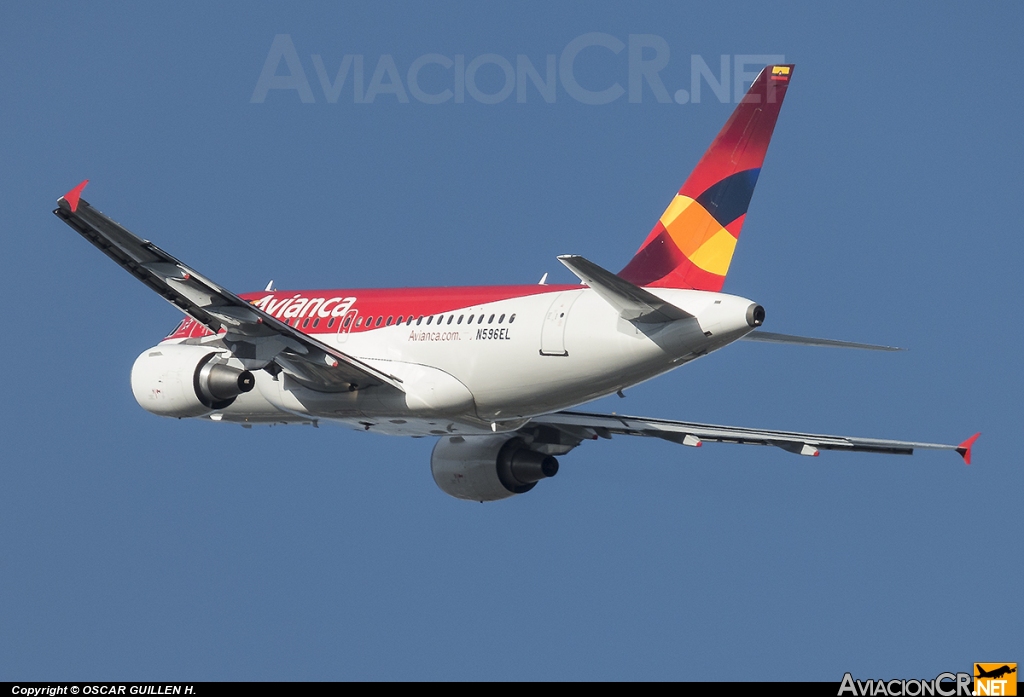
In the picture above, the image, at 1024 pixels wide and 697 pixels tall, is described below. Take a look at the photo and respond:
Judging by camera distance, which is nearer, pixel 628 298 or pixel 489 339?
pixel 628 298

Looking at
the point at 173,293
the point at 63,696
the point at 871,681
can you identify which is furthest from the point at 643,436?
the point at 63,696

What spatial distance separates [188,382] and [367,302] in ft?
16.3

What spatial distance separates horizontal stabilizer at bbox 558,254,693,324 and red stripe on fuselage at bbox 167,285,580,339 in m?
2.91

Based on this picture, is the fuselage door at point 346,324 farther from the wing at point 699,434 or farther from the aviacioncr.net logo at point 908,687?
the aviacioncr.net logo at point 908,687

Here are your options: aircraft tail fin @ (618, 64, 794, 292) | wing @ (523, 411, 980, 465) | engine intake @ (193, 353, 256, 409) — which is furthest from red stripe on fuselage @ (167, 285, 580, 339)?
wing @ (523, 411, 980, 465)

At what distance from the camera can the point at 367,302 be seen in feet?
118

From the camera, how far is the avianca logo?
36562 millimetres

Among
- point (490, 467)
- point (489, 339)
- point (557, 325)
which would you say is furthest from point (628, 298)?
point (490, 467)

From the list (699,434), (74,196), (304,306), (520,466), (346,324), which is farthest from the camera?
(520,466)

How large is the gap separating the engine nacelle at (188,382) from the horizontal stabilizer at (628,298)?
28.8 ft

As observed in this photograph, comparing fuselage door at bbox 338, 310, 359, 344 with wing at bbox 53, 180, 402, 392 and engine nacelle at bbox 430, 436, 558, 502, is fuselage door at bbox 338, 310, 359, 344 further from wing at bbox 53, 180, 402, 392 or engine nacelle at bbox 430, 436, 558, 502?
engine nacelle at bbox 430, 436, 558, 502

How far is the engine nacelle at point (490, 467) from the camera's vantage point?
38.8 metres

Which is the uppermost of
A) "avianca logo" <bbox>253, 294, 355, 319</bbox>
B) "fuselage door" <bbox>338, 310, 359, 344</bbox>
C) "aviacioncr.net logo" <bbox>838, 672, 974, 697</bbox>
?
"avianca logo" <bbox>253, 294, 355, 319</bbox>

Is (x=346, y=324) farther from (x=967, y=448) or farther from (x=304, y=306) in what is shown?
(x=967, y=448)
